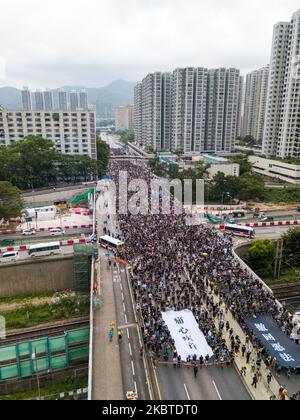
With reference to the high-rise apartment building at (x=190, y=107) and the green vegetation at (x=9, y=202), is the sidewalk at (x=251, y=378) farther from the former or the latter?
the high-rise apartment building at (x=190, y=107)

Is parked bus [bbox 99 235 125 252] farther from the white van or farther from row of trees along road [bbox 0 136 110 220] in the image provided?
row of trees along road [bbox 0 136 110 220]

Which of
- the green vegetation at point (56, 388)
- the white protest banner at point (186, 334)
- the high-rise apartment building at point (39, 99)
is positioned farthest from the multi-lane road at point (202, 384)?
the high-rise apartment building at point (39, 99)

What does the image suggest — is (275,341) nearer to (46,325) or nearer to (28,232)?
(46,325)

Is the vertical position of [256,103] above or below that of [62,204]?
above

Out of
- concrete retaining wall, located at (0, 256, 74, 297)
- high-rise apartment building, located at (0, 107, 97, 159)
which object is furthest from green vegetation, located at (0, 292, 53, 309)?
high-rise apartment building, located at (0, 107, 97, 159)

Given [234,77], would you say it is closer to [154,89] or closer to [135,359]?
[154,89]
